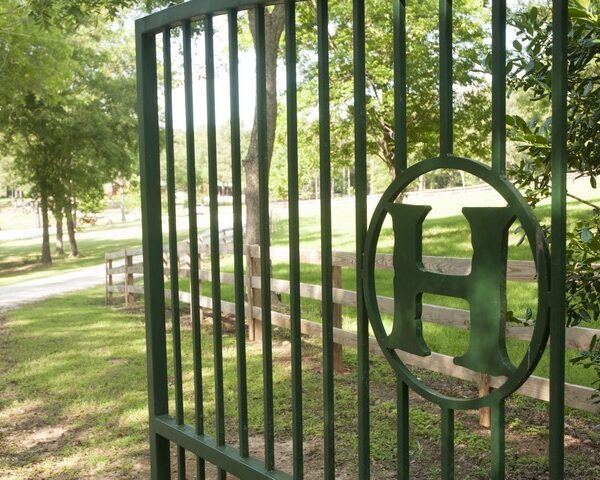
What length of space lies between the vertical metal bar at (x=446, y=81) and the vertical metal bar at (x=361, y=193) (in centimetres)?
19

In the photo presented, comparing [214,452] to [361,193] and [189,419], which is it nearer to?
[361,193]

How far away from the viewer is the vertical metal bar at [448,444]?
142cm

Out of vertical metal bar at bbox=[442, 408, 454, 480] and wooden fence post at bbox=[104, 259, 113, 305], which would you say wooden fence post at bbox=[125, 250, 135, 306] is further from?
vertical metal bar at bbox=[442, 408, 454, 480]

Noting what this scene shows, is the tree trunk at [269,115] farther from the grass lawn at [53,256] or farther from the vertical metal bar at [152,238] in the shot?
the grass lawn at [53,256]

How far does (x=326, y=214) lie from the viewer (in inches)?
66.7

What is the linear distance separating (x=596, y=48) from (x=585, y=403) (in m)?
2.74

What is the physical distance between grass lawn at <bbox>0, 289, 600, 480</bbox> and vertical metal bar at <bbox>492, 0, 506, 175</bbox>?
3951 mm

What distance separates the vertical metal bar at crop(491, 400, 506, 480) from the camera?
4.35ft

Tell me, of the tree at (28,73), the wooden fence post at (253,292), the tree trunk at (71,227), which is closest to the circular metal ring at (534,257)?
the wooden fence post at (253,292)

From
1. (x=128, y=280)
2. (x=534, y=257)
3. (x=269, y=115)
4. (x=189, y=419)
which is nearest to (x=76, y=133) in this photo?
(x=128, y=280)

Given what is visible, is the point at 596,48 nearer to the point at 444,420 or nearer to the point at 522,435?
the point at 444,420

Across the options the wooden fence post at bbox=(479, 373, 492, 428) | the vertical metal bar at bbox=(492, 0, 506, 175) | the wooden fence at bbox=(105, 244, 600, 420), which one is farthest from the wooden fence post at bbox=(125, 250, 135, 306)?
the vertical metal bar at bbox=(492, 0, 506, 175)

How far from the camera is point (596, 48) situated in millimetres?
2348

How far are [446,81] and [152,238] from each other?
125 cm
